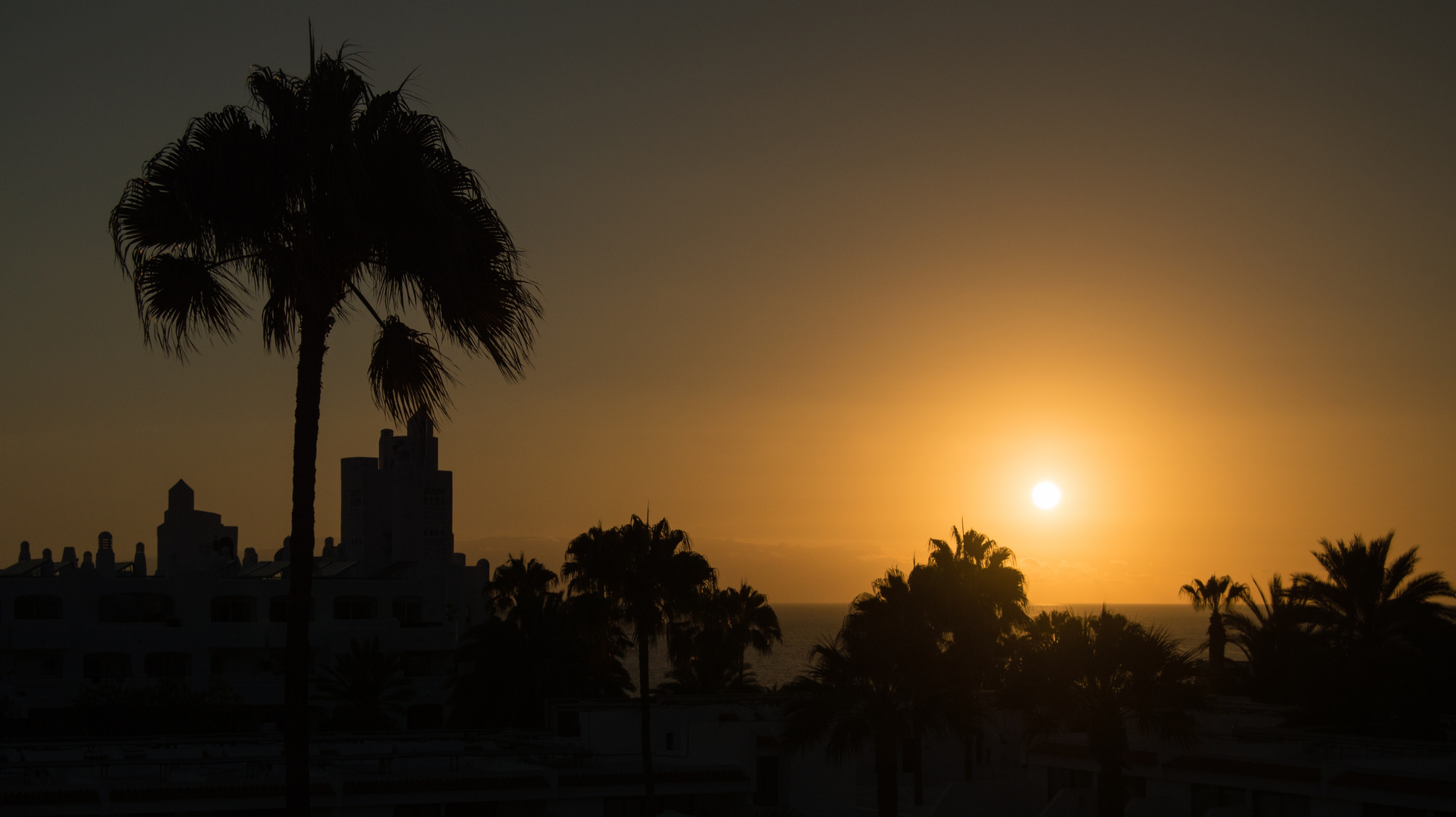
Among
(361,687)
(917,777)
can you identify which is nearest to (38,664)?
(361,687)

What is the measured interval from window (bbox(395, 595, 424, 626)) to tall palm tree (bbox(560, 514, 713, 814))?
110 ft

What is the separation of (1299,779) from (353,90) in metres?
26.6

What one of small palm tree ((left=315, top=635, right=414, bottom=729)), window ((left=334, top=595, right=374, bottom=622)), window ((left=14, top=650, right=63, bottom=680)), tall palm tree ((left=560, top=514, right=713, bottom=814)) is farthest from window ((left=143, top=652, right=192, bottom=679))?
tall palm tree ((left=560, top=514, right=713, bottom=814))

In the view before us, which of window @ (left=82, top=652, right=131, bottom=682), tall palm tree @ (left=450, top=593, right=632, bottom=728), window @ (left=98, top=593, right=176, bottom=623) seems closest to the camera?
tall palm tree @ (left=450, top=593, right=632, bottom=728)

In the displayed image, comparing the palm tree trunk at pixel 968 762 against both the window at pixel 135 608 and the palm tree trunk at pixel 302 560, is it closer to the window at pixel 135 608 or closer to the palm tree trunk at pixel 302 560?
the palm tree trunk at pixel 302 560

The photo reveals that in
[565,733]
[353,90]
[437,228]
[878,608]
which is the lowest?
[565,733]

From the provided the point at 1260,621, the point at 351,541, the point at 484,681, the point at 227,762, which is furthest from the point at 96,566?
the point at 1260,621

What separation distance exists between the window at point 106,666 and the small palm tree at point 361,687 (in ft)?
33.0

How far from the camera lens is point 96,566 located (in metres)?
65.8

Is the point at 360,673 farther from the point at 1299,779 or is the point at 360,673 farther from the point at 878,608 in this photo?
the point at 1299,779

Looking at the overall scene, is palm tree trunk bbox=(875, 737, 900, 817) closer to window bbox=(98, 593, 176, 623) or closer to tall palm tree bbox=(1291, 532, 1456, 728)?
tall palm tree bbox=(1291, 532, 1456, 728)

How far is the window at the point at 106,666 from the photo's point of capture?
201 ft

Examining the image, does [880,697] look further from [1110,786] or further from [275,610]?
[275,610]

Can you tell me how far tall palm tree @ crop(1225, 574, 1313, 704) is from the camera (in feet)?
158
